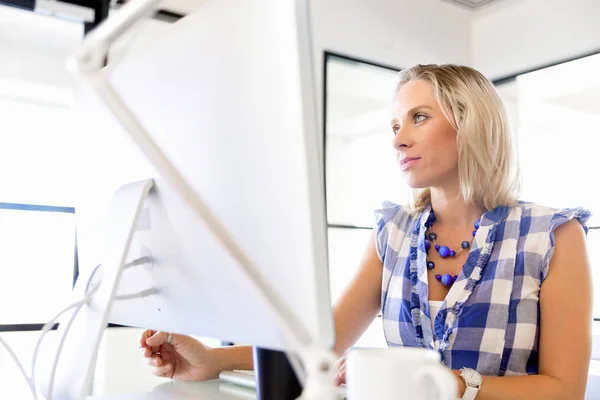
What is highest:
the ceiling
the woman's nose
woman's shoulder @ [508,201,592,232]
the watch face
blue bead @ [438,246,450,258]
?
the ceiling

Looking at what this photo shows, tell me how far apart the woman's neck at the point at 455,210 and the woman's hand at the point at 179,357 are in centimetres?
65

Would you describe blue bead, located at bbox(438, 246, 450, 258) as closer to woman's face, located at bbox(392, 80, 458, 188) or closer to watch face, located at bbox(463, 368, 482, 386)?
woman's face, located at bbox(392, 80, 458, 188)

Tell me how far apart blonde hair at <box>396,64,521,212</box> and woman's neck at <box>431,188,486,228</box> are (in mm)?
23

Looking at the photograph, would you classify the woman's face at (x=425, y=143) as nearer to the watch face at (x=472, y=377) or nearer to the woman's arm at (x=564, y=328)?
the woman's arm at (x=564, y=328)

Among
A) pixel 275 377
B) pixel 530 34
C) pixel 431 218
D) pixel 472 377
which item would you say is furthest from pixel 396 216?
pixel 530 34

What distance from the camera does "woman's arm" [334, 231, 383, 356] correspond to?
1.31 meters

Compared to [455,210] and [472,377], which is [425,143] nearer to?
[455,210]

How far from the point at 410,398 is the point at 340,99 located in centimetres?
278

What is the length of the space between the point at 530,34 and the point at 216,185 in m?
3.26

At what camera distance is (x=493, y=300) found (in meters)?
1.20

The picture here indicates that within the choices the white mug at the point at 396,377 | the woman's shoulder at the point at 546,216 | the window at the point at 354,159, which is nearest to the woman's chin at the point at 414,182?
the woman's shoulder at the point at 546,216

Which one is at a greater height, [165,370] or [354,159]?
[354,159]

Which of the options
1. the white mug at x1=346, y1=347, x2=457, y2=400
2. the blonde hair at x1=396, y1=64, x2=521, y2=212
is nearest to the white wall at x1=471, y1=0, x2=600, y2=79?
the blonde hair at x1=396, y1=64, x2=521, y2=212

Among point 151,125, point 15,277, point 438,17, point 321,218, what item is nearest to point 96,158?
point 151,125
